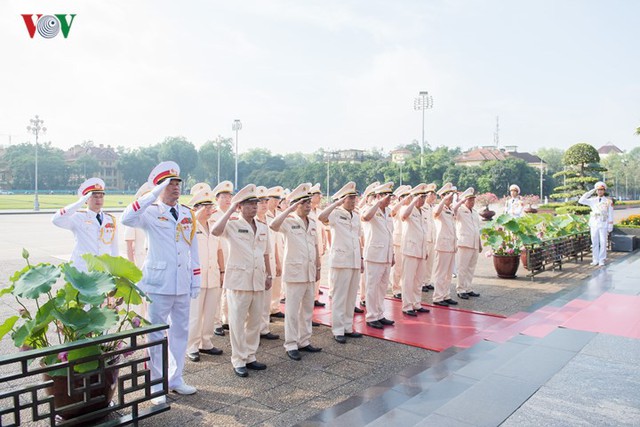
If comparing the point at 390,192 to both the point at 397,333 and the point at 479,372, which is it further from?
the point at 479,372

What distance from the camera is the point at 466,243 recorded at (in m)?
7.60

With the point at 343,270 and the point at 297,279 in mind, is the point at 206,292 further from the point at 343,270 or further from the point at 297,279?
the point at 343,270

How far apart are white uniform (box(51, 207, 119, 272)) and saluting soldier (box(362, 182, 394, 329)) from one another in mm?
2971

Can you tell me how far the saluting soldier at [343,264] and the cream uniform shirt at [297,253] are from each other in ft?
1.52

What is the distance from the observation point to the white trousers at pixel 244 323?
4.34 meters

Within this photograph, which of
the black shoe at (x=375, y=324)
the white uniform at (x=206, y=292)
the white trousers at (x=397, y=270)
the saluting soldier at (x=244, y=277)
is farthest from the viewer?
the white trousers at (x=397, y=270)

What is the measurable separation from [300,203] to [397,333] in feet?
6.31

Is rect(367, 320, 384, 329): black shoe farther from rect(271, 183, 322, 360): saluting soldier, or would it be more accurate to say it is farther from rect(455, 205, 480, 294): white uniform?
rect(455, 205, 480, 294): white uniform

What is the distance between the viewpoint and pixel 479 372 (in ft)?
13.1

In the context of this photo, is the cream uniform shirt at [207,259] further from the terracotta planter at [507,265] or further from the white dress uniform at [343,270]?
the terracotta planter at [507,265]

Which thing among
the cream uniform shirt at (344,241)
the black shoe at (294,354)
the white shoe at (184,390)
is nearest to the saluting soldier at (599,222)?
the cream uniform shirt at (344,241)

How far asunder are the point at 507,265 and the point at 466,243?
1.86m

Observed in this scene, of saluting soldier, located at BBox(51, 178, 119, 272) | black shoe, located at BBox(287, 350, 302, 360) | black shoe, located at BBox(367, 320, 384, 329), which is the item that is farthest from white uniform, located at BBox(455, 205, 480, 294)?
saluting soldier, located at BBox(51, 178, 119, 272)

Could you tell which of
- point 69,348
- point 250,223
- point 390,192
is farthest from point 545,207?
point 69,348
